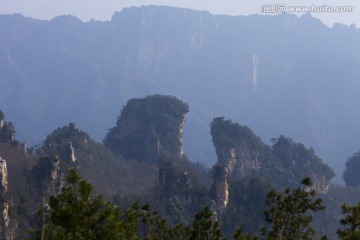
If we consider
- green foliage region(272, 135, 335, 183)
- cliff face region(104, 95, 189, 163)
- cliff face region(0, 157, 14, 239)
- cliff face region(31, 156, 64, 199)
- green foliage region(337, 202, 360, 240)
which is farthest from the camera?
cliff face region(104, 95, 189, 163)

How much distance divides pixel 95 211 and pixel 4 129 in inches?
2070

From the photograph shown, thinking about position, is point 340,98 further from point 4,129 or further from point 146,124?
point 4,129

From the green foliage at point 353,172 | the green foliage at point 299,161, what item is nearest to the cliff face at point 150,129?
the green foliage at point 299,161

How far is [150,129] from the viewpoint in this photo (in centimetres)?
8600

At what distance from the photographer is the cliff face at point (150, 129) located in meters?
85.6

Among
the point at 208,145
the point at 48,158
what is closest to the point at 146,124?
the point at 48,158

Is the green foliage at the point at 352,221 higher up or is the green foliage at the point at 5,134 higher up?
the green foliage at the point at 5,134

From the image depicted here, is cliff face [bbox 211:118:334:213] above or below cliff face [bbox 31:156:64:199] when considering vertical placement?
above

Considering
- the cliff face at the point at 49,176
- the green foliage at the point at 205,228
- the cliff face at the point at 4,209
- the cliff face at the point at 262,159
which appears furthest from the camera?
the cliff face at the point at 262,159

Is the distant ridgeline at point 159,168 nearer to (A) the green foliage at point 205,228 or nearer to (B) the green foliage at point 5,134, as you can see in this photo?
(B) the green foliage at point 5,134

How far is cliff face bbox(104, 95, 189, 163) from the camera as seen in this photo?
85625 mm

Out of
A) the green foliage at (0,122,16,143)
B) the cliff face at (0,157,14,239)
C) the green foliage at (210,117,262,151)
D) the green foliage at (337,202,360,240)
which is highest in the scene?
the green foliage at (210,117,262,151)

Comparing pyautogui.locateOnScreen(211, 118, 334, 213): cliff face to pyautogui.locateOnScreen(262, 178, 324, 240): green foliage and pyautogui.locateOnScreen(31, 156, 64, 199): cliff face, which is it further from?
pyautogui.locateOnScreen(262, 178, 324, 240): green foliage

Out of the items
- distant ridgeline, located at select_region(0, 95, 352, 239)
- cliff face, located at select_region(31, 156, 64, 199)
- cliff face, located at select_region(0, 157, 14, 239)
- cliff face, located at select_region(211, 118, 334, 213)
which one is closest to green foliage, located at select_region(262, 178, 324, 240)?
cliff face, located at select_region(0, 157, 14, 239)
